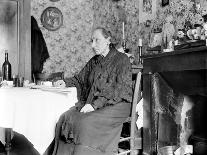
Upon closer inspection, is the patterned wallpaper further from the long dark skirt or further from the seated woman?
the long dark skirt

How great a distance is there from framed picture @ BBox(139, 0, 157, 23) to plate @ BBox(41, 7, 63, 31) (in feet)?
6.75

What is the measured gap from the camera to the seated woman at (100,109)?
2467 mm

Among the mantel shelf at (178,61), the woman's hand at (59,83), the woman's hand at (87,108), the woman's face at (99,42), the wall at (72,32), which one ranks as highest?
the wall at (72,32)

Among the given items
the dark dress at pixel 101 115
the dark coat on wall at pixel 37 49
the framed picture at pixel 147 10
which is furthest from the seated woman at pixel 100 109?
the dark coat on wall at pixel 37 49

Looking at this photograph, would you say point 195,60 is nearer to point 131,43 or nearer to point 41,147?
point 41,147

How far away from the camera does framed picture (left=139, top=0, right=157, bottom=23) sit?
3936 millimetres

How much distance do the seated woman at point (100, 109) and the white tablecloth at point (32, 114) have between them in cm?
10

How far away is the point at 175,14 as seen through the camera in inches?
135

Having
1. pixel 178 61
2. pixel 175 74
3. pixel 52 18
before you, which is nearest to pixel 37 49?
pixel 52 18

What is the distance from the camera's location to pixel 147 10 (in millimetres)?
4090

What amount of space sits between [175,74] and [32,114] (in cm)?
124

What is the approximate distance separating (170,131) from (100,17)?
3.40m

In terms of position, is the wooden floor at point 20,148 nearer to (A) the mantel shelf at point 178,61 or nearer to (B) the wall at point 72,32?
(A) the mantel shelf at point 178,61

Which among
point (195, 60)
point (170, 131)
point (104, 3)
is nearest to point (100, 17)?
point (104, 3)
